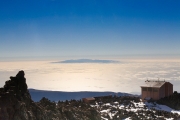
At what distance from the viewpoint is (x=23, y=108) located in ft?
84.3

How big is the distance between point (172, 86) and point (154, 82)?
4.87m

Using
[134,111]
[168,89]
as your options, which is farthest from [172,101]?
[134,111]

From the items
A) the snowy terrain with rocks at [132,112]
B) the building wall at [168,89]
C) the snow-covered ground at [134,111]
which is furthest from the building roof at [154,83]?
the snow-covered ground at [134,111]

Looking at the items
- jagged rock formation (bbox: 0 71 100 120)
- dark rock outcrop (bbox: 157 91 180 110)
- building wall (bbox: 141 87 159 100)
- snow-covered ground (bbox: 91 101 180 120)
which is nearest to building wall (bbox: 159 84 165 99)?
building wall (bbox: 141 87 159 100)

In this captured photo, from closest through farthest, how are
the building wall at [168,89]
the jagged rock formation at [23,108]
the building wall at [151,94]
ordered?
the jagged rock formation at [23,108], the building wall at [151,94], the building wall at [168,89]

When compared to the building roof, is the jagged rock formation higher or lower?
lower

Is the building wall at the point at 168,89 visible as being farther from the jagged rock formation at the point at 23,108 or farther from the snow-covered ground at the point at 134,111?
the jagged rock formation at the point at 23,108

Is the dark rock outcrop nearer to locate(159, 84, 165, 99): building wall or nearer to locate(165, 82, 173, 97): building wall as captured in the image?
locate(165, 82, 173, 97): building wall

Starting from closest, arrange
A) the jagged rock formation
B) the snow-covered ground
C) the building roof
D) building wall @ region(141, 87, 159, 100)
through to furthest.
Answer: the jagged rock formation < the snow-covered ground < building wall @ region(141, 87, 159, 100) < the building roof

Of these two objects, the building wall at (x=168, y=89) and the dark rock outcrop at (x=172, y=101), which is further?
the building wall at (x=168, y=89)

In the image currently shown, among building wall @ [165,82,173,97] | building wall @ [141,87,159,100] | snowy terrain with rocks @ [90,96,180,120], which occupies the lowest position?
snowy terrain with rocks @ [90,96,180,120]

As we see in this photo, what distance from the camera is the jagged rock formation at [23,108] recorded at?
81.7ft

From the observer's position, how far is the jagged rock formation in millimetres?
24891

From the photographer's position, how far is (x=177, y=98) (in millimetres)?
56344
